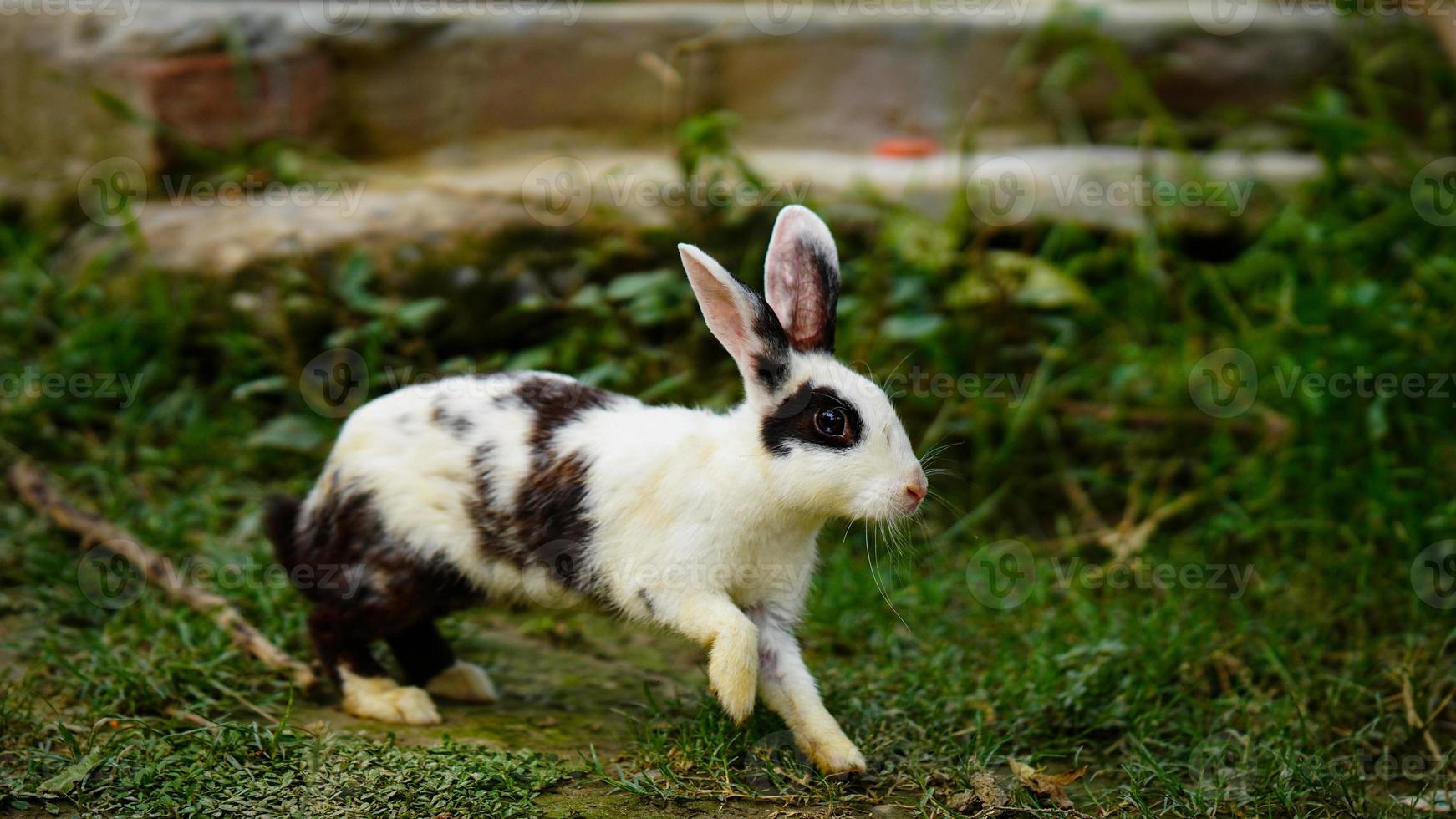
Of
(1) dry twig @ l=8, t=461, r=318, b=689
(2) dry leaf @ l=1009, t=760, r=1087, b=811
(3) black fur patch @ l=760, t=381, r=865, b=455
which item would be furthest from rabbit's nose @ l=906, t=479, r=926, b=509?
(1) dry twig @ l=8, t=461, r=318, b=689

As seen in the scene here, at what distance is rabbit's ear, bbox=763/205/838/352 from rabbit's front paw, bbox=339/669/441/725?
1282 mm

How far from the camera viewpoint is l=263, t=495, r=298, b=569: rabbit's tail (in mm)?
3641

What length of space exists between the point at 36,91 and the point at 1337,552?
18.3ft

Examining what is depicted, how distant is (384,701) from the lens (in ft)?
11.1

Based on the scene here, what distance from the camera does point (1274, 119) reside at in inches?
257

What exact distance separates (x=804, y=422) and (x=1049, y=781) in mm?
1002

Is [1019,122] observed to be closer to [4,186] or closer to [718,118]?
[718,118]

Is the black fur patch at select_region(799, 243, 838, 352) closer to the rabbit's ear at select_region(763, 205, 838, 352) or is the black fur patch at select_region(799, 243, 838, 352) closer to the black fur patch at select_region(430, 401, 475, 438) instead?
the rabbit's ear at select_region(763, 205, 838, 352)

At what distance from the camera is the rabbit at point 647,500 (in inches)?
123

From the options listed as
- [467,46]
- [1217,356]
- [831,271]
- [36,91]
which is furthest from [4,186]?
[1217,356]

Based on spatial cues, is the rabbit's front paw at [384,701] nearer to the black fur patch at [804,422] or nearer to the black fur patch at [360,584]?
the black fur patch at [360,584]

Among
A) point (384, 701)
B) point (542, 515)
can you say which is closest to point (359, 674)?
point (384, 701)

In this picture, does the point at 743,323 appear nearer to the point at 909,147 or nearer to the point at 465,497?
the point at 465,497

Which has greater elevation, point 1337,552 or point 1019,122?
point 1019,122
